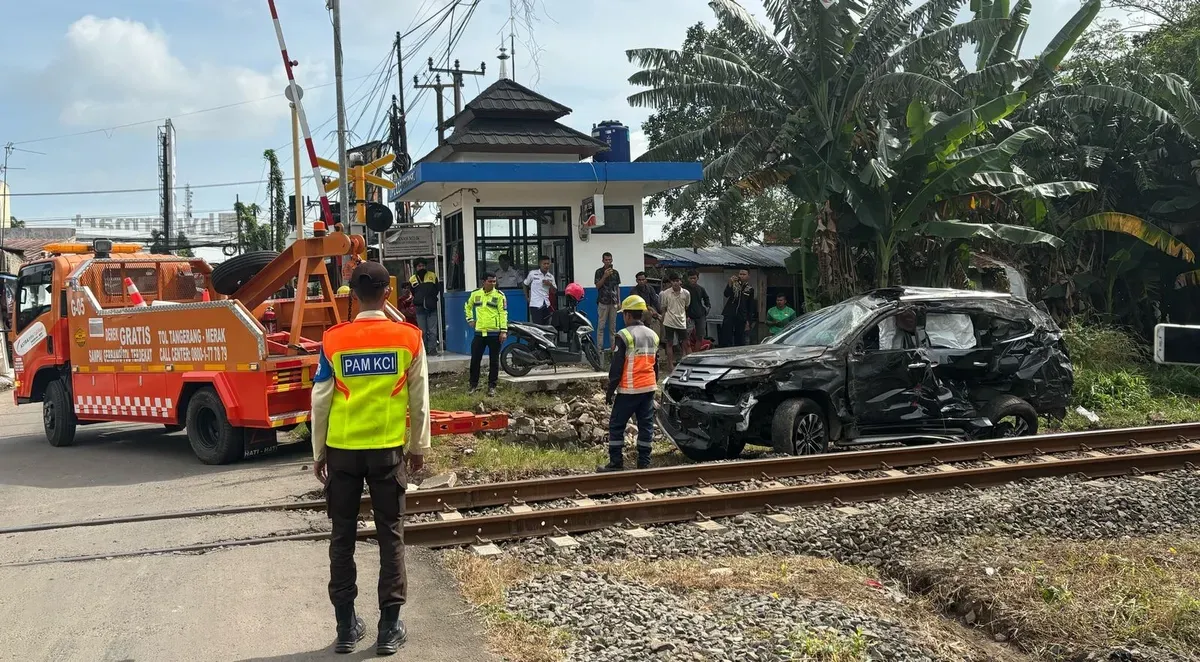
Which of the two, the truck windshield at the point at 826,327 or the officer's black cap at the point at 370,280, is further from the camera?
the truck windshield at the point at 826,327

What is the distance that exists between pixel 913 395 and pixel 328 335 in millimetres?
6911

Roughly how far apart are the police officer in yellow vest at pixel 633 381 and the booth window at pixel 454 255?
8.15 metres

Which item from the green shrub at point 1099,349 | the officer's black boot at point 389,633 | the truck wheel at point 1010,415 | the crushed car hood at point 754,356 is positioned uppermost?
the crushed car hood at point 754,356

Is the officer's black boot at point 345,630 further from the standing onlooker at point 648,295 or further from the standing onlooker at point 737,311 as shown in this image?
the standing onlooker at point 737,311

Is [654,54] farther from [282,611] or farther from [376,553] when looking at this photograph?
[282,611]

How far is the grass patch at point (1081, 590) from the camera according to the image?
14.3ft

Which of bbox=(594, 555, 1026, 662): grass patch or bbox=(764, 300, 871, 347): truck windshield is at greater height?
bbox=(764, 300, 871, 347): truck windshield

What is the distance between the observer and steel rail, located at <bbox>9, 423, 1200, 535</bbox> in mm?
7484

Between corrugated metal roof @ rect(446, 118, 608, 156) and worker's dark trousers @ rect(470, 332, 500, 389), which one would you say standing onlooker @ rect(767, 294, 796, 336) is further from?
worker's dark trousers @ rect(470, 332, 500, 389)

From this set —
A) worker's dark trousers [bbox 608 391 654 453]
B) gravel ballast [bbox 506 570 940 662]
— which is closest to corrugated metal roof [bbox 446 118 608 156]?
worker's dark trousers [bbox 608 391 654 453]

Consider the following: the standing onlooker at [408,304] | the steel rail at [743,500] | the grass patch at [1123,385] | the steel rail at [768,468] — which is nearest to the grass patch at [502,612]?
the steel rail at [743,500]

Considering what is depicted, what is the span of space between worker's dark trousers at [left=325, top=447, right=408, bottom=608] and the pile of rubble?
6.98 metres

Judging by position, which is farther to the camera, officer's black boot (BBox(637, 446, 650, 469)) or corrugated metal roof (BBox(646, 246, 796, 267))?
corrugated metal roof (BBox(646, 246, 796, 267))

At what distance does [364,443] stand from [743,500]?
3.81m
